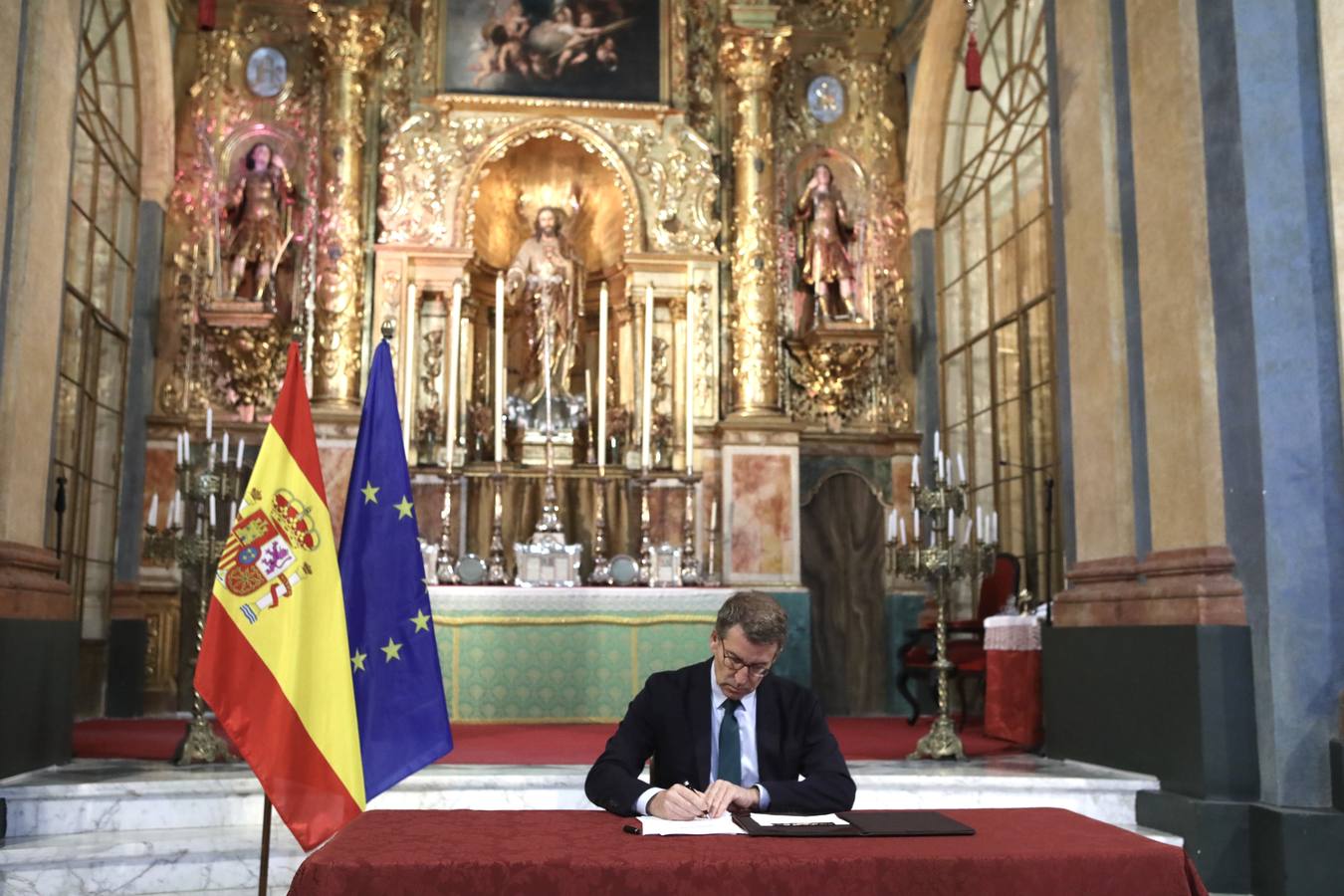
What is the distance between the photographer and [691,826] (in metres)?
2.55

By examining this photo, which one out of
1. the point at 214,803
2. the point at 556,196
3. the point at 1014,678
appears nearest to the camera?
the point at 214,803

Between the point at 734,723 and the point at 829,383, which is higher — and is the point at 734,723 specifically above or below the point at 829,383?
below

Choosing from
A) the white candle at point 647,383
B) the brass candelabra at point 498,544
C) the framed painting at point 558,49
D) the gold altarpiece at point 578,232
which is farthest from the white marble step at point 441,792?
the framed painting at point 558,49

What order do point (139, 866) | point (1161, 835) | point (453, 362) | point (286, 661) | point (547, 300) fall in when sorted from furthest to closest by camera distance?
point (547, 300), point (453, 362), point (1161, 835), point (139, 866), point (286, 661)

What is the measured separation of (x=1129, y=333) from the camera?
5.78 meters

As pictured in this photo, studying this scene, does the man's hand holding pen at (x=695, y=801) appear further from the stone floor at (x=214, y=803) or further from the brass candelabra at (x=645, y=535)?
the brass candelabra at (x=645, y=535)

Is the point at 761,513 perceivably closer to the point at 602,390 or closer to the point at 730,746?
the point at 602,390

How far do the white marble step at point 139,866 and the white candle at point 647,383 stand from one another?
5059 mm

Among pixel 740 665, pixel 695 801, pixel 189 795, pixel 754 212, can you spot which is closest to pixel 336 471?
pixel 754 212

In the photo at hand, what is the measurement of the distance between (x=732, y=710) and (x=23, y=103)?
15.3 ft

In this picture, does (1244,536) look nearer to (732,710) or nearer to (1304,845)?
(1304,845)

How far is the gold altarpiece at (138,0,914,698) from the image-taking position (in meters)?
9.98

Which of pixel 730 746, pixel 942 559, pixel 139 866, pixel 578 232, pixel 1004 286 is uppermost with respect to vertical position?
pixel 578 232

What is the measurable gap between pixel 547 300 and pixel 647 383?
125cm
